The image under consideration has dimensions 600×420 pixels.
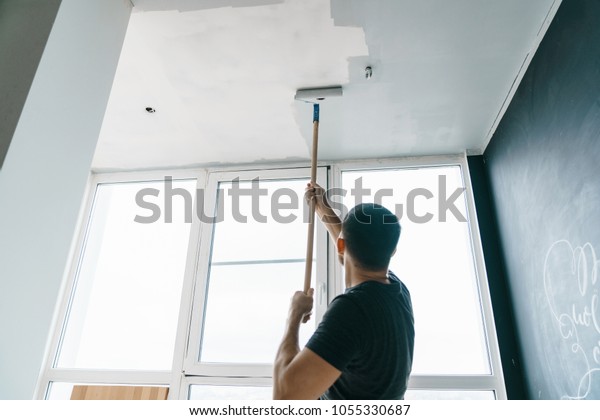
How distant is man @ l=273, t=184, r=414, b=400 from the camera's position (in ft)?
2.85

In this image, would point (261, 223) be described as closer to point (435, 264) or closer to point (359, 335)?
point (435, 264)

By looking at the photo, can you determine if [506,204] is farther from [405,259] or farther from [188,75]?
[188,75]

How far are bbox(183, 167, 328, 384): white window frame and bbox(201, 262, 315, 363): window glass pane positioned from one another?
52 mm

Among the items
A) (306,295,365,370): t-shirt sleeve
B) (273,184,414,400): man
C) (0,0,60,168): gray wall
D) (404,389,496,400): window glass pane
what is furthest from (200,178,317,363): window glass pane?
(0,0,60,168): gray wall

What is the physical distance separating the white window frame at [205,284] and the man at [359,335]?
119cm

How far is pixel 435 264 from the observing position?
234 cm

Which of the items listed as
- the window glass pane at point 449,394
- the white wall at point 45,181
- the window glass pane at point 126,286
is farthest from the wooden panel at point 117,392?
the window glass pane at point 449,394

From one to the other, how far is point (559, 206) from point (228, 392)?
1984 mm

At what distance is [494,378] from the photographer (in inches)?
80.1

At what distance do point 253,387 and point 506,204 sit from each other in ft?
5.94

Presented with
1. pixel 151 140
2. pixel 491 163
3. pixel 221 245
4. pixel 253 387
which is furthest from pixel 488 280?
pixel 151 140

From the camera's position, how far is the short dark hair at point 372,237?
1080 millimetres

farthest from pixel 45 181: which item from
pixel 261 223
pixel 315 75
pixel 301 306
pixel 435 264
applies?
pixel 435 264

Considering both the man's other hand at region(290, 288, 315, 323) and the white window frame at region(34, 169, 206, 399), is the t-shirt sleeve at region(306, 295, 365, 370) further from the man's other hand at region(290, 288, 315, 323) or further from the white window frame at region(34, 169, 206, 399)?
the white window frame at region(34, 169, 206, 399)
